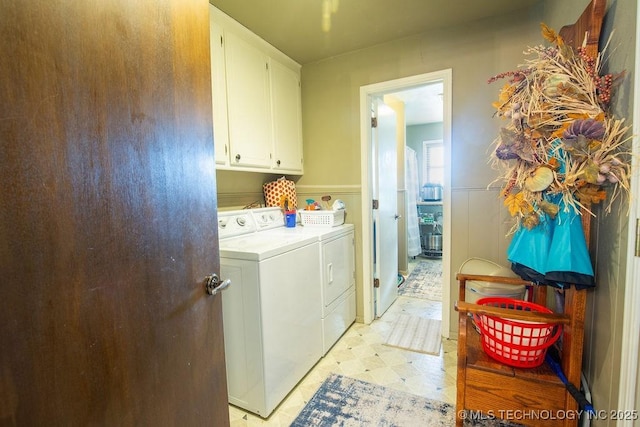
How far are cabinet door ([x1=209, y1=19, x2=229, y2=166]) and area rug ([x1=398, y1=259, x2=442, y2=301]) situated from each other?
259cm

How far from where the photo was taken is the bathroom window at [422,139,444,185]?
5719 mm

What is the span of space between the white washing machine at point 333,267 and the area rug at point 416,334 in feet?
1.31

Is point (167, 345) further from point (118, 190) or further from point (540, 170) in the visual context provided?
point (540, 170)

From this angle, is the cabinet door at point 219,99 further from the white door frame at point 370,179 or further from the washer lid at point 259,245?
the white door frame at point 370,179

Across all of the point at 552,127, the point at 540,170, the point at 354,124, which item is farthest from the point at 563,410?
the point at 354,124

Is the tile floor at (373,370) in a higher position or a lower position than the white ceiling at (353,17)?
lower

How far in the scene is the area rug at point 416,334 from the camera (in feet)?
7.53

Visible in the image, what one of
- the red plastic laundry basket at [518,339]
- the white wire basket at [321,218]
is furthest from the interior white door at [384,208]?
the red plastic laundry basket at [518,339]

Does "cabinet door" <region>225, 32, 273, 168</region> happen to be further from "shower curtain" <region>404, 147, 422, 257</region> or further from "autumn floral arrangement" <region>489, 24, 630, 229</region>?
A: "shower curtain" <region>404, 147, 422, 257</region>

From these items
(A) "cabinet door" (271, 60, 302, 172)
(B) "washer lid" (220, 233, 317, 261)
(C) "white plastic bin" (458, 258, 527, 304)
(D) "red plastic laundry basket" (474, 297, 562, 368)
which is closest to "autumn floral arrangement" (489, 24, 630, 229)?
(D) "red plastic laundry basket" (474, 297, 562, 368)

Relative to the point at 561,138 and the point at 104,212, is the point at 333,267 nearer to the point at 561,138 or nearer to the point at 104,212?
the point at 561,138

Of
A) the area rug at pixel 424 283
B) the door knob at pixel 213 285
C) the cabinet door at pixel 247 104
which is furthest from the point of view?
the area rug at pixel 424 283

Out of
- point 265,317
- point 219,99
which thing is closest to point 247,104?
point 219,99

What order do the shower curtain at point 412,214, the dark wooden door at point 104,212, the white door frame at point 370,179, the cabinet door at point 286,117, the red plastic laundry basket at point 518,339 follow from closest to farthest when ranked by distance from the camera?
the dark wooden door at point 104,212, the red plastic laundry basket at point 518,339, the white door frame at point 370,179, the cabinet door at point 286,117, the shower curtain at point 412,214
